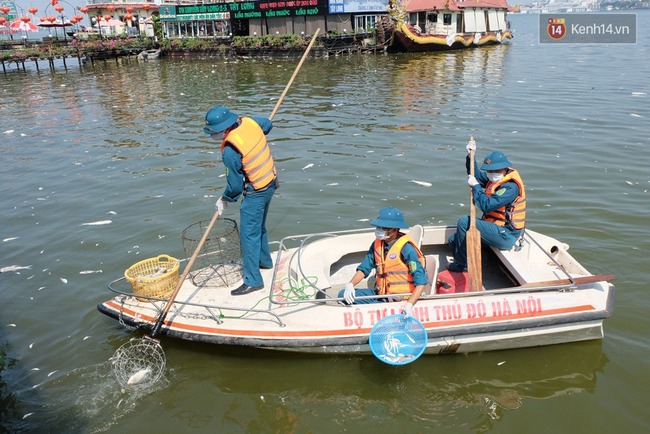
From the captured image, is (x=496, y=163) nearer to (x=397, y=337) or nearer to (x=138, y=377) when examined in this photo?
(x=397, y=337)

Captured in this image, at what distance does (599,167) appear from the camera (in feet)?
44.6

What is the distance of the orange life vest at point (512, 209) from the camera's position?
7.38 metres

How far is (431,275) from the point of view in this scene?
704 centimetres

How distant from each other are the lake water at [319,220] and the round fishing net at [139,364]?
0.51ft

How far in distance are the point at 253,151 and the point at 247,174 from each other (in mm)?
324

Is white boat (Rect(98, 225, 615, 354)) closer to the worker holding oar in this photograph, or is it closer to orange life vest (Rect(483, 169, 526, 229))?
the worker holding oar

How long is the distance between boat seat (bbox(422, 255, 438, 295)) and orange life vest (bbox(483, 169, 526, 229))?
122cm

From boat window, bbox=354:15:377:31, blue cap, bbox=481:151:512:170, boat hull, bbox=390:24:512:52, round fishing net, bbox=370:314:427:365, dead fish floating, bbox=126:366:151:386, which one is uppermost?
boat window, bbox=354:15:377:31

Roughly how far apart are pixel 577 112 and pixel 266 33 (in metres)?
35.8

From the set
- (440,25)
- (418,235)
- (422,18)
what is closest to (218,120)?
(418,235)

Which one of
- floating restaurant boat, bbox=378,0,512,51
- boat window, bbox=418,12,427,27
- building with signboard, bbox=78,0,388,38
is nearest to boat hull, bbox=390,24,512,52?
floating restaurant boat, bbox=378,0,512,51

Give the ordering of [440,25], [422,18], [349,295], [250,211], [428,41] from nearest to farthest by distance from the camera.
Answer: [349,295] → [250,211] → [428,41] → [440,25] → [422,18]

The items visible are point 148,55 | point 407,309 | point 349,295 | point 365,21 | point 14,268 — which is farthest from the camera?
point 148,55

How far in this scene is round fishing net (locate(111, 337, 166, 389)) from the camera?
6.67 m
